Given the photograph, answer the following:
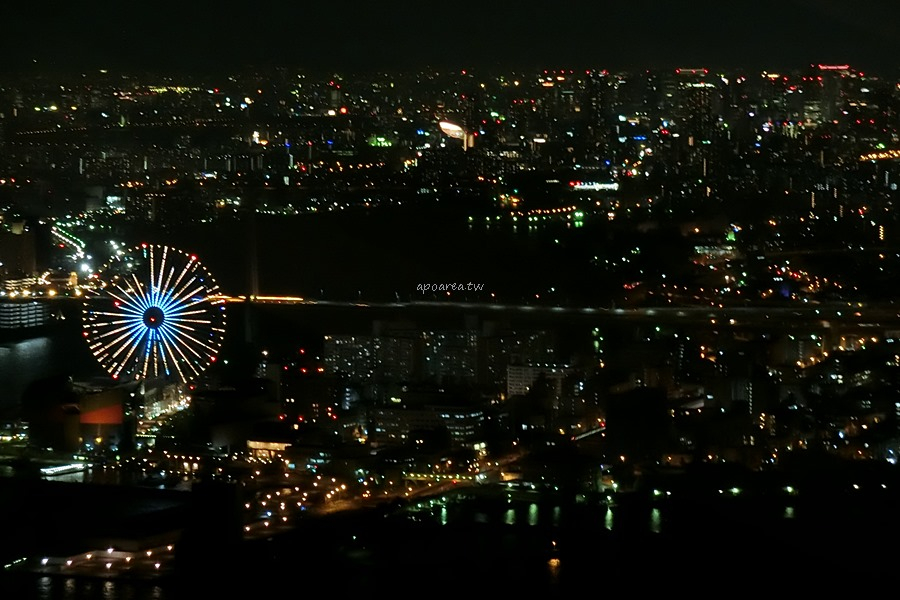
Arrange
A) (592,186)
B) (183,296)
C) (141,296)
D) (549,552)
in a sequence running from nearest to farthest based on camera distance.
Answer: (549,552) → (141,296) → (183,296) → (592,186)

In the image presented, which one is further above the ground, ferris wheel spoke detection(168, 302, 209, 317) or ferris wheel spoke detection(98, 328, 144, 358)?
ferris wheel spoke detection(168, 302, 209, 317)

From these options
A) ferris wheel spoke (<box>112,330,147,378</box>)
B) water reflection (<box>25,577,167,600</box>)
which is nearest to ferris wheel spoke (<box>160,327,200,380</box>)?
ferris wheel spoke (<box>112,330,147,378</box>)

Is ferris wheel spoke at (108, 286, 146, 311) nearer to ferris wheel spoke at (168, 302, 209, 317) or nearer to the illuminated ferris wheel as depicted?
the illuminated ferris wheel

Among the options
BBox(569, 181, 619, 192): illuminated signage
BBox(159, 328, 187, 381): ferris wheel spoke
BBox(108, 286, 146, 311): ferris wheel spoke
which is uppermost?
BBox(569, 181, 619, 192): illuminated signage

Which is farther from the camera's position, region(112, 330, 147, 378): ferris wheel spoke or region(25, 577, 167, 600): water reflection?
region(112, 330, 147, 378): ferris wheel spoke

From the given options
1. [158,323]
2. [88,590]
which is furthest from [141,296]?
[88,590]

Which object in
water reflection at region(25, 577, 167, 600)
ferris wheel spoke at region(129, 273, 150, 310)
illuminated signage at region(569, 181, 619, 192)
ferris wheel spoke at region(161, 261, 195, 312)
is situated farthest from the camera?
illuminated signage at region(569, 181, 619, 192)

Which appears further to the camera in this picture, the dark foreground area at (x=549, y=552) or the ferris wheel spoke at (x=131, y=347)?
the ferris wheel spoke at (x=131, y=347)

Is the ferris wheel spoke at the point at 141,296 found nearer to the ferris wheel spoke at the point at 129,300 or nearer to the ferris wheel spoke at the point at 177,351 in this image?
the ferris wheel spoke at the point at 129,300

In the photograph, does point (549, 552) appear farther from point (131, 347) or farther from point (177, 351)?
point (131, 347)

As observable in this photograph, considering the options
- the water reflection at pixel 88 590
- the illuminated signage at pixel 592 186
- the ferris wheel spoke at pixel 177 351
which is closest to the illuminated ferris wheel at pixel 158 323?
the ferris wheel spoke at pixel 177 351
